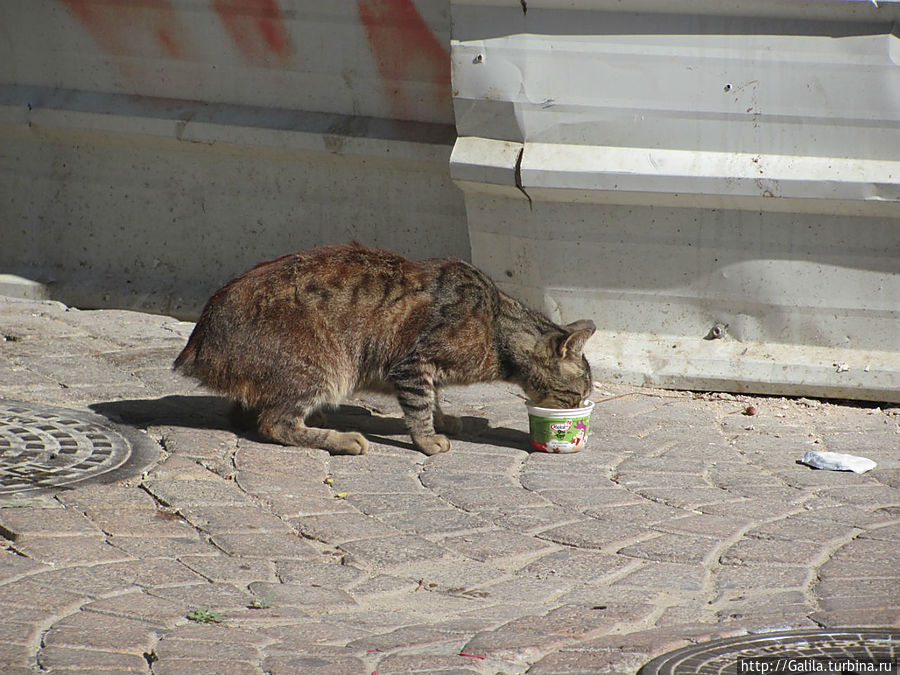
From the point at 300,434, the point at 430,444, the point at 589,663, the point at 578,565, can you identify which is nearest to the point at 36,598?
the point at 589,663

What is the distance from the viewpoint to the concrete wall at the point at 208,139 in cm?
767

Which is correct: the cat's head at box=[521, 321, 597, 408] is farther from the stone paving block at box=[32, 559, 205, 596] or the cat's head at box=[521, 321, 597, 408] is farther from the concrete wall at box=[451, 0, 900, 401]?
the stone paving block at box=[32, 559, 205, 596]

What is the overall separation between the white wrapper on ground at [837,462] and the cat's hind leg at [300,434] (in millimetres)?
2188

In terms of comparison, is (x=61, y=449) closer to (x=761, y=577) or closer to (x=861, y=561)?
(x=761, y=577)

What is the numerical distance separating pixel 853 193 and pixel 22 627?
478cm

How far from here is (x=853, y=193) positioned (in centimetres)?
608

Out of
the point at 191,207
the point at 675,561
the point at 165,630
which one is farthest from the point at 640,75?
the point at 165,630

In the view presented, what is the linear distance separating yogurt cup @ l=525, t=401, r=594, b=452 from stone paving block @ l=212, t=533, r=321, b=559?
1593 mm

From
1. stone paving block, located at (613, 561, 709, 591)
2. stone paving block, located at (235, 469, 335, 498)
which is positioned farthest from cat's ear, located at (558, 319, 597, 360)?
stone paving block, located at (613, 561, 709, 591)

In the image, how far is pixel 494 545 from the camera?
425cm

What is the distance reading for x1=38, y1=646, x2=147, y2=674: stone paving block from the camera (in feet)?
10.0

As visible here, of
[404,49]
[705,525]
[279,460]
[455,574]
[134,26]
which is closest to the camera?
[455,574]

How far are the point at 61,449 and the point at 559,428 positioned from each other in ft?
7.67

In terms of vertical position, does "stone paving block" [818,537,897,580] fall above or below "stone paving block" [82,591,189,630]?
below
